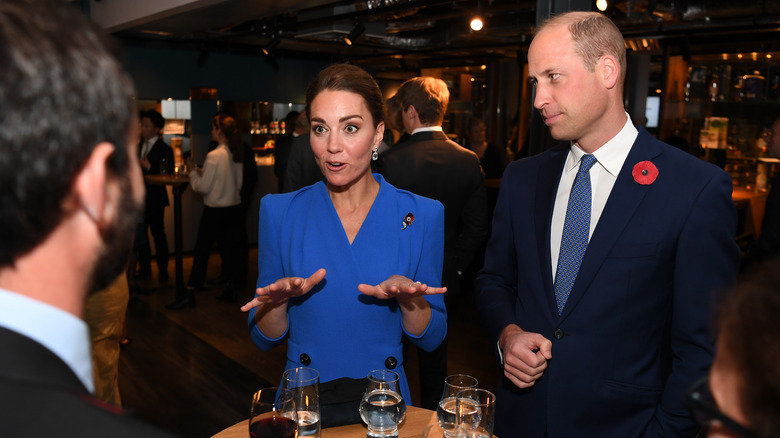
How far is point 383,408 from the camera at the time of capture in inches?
51.4

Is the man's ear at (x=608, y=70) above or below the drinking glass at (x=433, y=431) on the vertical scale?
above

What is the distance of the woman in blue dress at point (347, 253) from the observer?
68.9 inches

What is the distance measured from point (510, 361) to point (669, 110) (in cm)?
667

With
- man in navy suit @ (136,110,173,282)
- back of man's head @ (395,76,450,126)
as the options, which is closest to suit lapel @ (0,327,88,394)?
back of man's head @ (395,76,450,126)

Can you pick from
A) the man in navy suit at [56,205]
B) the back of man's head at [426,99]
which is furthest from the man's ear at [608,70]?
the back of man's head at [426,99]

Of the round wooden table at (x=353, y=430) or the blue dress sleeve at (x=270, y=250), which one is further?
the blue dress sleeve at (x=270, y=250)

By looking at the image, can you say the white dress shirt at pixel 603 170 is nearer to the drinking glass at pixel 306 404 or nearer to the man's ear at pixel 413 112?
the drinking glass at pixel 306 404

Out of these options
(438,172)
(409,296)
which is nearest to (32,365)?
(409,296)

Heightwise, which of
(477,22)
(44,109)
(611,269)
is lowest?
(611,269)

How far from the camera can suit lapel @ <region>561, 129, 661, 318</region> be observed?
60.1 inches

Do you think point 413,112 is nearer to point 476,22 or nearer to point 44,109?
point 476,22

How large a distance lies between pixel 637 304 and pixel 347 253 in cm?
83

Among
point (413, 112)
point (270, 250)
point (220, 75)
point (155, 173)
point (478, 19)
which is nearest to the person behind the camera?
point (270, 250)

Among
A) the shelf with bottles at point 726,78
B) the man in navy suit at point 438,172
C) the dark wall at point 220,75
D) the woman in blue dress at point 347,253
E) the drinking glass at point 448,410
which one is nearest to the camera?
the drinking glass at point 448,410
